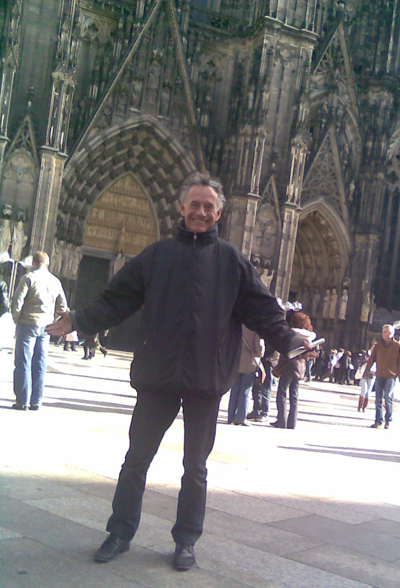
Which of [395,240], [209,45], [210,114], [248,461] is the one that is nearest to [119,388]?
[248,461]

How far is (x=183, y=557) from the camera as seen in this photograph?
3158mm

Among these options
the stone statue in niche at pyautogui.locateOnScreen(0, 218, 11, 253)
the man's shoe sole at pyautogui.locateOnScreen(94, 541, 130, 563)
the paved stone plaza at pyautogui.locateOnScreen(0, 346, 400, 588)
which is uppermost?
the stone statue in niche at pyautogui.locateOnScreen(0, 218, 11, 253)

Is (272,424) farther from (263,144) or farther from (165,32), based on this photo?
(165,32)

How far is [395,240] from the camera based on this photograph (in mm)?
29469

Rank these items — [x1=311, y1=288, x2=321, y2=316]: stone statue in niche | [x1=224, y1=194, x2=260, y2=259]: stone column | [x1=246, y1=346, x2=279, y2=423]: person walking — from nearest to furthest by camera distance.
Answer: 1. [x1=246, y1=346, x2=279, y2=423]: person walking
2. [x1=224, y1=194, x2=260, y2=259]: stone column
3. [x1=311, y1=288, x2=321, y2=316]: stone statue in niche

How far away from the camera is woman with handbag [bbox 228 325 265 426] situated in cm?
897

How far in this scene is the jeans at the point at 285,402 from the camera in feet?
30.9

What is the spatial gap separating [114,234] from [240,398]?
58.5 feet

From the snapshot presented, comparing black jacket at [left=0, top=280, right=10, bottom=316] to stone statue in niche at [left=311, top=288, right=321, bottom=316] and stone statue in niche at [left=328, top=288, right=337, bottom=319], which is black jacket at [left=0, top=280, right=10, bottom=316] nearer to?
stone statue in niche at [left=328, top=288, right=337, bottom=319]

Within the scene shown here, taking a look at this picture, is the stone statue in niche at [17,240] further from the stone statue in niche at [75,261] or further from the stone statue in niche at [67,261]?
the stone statue in niche at [75,261]

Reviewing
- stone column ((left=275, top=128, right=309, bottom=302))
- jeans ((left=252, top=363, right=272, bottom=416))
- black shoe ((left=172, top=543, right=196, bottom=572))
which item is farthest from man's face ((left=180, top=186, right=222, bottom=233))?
stone column ((left=275, top=128, right=309, bottom=302))

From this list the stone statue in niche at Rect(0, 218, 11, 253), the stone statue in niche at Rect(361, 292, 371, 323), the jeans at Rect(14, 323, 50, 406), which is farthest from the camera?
the stone statue in niche at Rect(361, 292, 371, 323)

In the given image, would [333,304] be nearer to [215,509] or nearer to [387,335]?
[387,335]

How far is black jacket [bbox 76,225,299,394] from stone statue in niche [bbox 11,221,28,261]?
19.2 m
